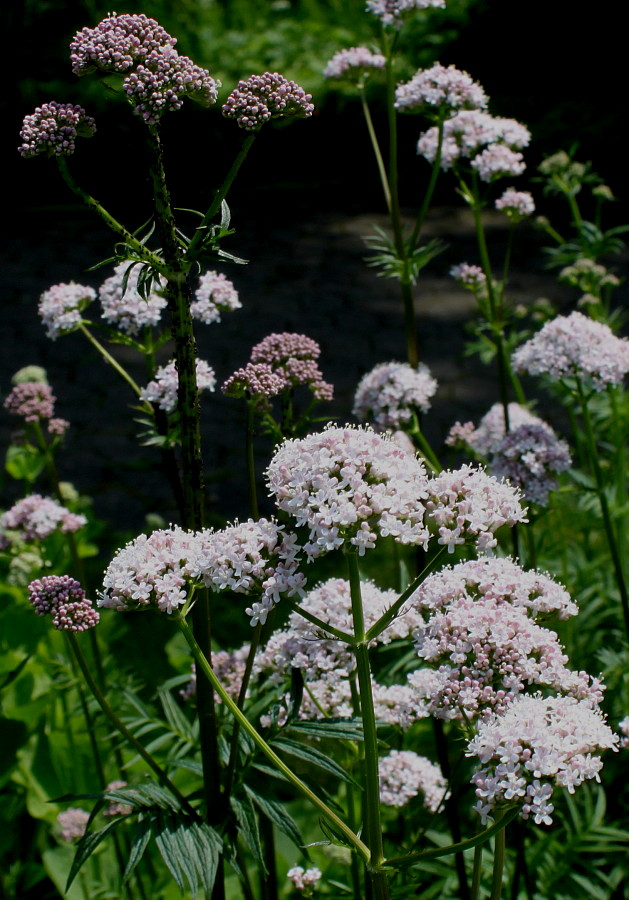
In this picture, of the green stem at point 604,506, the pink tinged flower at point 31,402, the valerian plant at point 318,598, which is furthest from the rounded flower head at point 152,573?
the green stem at point 604,506

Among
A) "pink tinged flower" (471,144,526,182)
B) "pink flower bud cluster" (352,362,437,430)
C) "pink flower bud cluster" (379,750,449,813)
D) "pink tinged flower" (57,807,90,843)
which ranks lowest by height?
"pink tinged flower" (57,807,90,843)

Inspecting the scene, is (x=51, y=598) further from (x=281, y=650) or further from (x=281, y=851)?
(x=281, y=851)

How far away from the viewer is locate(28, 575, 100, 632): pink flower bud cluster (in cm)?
184

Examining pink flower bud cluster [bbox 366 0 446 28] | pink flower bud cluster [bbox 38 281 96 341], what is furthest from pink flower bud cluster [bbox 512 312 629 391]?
pink flower bud cluster [bbox 38 281 96 341]

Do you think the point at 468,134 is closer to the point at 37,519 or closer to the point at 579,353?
the point at 579,353

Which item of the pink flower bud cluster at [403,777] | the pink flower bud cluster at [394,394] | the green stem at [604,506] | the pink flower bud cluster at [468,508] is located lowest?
the pink flower bud cluster at [403,777]

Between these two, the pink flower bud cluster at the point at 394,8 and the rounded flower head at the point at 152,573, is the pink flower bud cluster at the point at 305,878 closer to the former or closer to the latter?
the rounded flower head at the point at 152,573

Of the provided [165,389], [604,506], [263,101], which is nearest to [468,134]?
Answer: [604,506]

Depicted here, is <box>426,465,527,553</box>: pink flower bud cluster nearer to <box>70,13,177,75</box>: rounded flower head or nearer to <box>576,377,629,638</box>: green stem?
<box>70,13,177,75</box>: rounded flower head

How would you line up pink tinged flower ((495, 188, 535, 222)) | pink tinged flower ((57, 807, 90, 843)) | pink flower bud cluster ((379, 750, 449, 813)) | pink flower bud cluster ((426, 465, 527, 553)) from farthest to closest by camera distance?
1. pink tinged flower ((495, 188, 535, 222))
2. pink tinged flower ((57, 807, 90, 843))
3. pink flower bud cluster ((379, 750, 449, 813))
4. pink flower bud cluster ((426, 465, 527, 553))

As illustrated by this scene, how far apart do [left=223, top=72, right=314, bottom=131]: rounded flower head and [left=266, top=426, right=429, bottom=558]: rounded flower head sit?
1.73 feet

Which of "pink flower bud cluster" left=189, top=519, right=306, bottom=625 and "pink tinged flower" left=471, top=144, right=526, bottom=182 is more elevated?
"pink tinged flower" left=471, top=144, right=526, bottom=182

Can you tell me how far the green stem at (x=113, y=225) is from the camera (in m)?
1.54

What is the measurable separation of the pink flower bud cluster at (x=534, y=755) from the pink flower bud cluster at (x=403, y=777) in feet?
2.75
